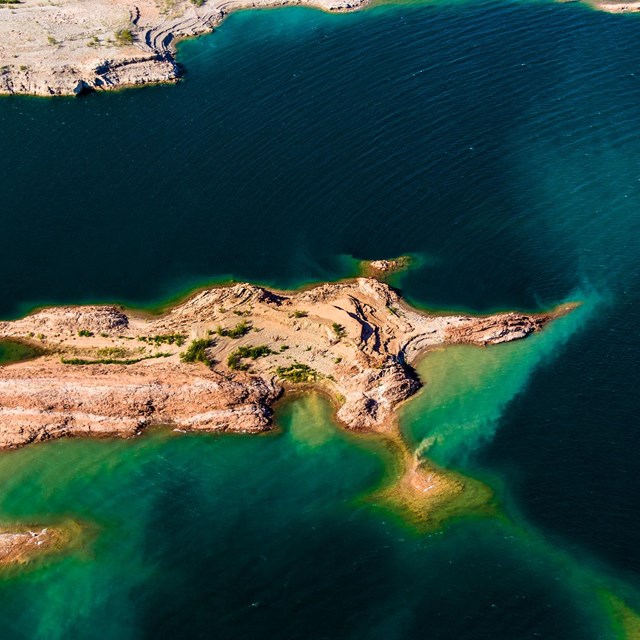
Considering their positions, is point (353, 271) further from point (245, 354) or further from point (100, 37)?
point (100, 37)

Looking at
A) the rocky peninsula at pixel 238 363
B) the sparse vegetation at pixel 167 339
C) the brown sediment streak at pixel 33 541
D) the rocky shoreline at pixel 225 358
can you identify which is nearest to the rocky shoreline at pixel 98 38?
the rocky peninsula at pixel 238 363

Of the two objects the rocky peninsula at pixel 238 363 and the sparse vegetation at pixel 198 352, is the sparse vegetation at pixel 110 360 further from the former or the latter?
the sparse vegetation at pixel 198 352

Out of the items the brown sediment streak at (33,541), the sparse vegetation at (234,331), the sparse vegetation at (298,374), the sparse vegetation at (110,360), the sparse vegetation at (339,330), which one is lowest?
the brown sediment streak at (33,541)

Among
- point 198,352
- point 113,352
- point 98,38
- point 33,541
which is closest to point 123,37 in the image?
point 98,38

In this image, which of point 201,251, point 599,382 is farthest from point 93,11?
point 599,382

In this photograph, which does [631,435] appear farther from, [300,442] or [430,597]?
[300,442]
